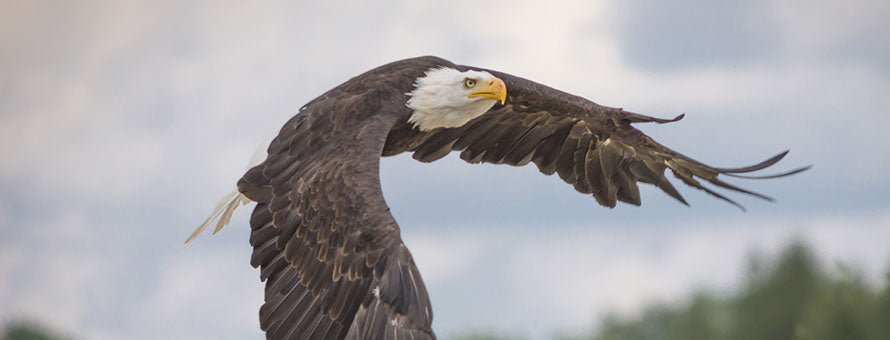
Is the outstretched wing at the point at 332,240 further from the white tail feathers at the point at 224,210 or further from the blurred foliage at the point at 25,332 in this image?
the blurred foliage at the point at 25,332

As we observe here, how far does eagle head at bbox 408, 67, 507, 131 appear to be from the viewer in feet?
30.6

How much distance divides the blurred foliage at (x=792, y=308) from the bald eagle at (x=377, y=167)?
18530mm

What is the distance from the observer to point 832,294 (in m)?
30.3

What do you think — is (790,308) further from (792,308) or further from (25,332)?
(25,332)

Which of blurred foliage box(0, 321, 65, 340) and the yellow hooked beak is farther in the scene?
blurred foliage box(0, 321, 65, 340)

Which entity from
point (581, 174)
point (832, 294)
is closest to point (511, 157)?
point (581, 174)

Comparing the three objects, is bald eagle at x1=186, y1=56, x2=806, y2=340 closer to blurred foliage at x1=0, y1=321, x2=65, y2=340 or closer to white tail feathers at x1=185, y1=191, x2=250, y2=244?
white tail feathers at x1=185, y1=191, x2=250, y2=244

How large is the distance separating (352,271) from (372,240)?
0.26 metres

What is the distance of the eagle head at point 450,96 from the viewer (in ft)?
30.6

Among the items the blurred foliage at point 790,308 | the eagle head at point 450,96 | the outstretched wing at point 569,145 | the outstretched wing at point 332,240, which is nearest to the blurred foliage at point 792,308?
the blurred foliage at point 790,308

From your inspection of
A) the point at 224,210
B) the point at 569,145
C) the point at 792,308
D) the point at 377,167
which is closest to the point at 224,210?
the point at 224,210

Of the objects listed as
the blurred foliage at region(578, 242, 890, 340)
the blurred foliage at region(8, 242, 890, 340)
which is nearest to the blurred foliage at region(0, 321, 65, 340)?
the blurred foliage at region(8, 242, 890, 340)

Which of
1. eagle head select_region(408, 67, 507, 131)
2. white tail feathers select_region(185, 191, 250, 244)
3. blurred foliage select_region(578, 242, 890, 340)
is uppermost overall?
blurred foliage select_region(578, 242, 890, 340)

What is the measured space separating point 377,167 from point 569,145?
296cm
